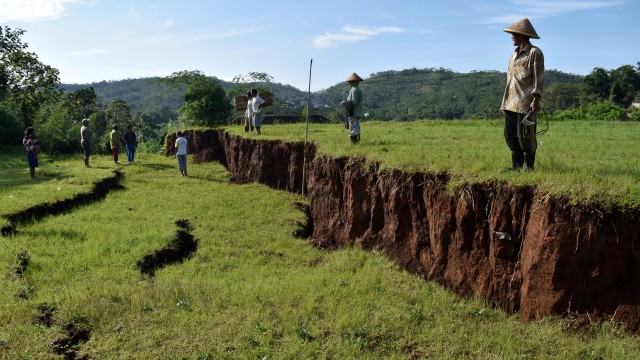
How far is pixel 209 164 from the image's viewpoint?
22.5 m

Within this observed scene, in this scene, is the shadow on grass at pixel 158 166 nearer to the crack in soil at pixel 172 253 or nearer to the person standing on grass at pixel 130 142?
the person standing on grass at pixel 130 142

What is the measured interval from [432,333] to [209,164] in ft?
57.3

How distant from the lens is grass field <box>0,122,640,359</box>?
6031 mm

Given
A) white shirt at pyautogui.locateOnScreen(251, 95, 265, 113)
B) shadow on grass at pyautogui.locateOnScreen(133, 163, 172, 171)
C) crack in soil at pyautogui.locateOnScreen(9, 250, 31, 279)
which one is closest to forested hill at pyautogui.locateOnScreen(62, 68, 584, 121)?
shadow on grass at pyautogui.locateOnScreen(133, 163, 172, 171)

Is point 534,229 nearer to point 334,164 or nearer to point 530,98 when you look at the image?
point 530,98

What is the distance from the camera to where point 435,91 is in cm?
14300

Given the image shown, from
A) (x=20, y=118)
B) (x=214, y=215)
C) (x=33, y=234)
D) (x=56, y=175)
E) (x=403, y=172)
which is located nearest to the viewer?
(x=403, y=172)

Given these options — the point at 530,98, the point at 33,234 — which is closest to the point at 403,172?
the point at 530,98

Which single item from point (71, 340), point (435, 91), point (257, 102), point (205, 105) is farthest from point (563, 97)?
point (435, 91)

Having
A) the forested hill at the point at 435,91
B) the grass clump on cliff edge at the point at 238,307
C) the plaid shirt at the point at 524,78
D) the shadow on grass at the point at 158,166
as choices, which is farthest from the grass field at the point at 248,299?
the forested hill at the point at 435,91

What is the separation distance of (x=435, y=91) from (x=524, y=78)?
140 m

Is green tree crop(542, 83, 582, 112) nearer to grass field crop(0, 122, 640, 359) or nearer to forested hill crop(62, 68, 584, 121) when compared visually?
forested hill crop(62, 68, 584, 121)

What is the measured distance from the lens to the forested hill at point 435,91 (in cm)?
9831

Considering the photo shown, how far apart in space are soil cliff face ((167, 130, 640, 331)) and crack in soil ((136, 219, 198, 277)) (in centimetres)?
274
